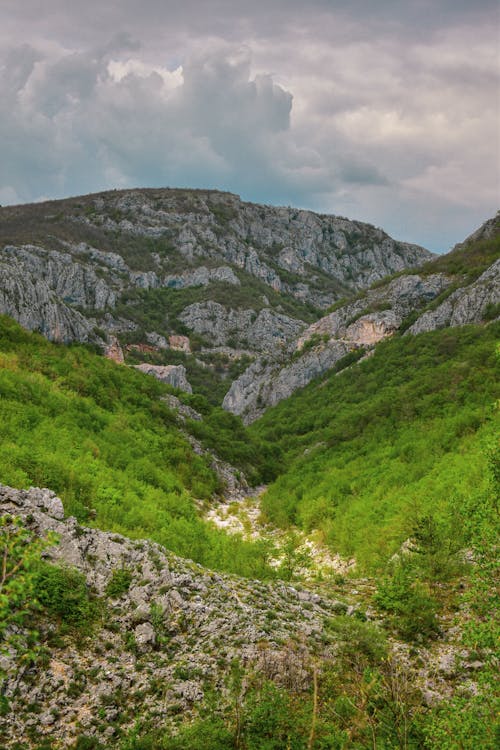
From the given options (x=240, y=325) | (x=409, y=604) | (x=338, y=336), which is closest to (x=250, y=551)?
(x=409, y=604)

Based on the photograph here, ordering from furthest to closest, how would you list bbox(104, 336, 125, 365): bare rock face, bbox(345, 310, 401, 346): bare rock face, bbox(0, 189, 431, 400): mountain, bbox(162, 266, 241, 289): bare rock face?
bbox(162, 266, 241, 289): bare rock face → bbox(0, 189, 431, 400): mountain → bbox(104, 336, 125, 365): bare rock face → bbox(345, 310, 401, 346): bare rock face

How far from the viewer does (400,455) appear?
81.0 ft

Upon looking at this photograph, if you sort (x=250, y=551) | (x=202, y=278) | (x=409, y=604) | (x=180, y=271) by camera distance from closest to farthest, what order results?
(x=409, y=604)
(x=250, y=551)
(x=202, y=278)
(x=180, y=271)

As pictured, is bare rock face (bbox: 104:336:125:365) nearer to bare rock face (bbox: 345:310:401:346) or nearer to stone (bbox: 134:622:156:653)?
bare rock face (bbox: 345:310:401:346)

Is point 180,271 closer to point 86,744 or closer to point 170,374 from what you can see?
point 170,374

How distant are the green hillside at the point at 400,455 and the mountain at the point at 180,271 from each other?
132 feet

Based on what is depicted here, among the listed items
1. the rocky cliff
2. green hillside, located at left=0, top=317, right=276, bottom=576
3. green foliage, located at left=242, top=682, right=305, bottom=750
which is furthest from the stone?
the rocky cliff

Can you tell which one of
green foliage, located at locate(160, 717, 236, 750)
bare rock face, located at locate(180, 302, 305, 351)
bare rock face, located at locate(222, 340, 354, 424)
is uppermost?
bare rock face, located at locate(180, 302, 305, 351)

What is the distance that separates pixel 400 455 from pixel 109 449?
15173 mm

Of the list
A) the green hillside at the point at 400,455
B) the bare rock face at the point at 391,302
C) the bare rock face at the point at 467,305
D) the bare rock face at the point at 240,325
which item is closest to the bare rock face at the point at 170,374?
the bare rock face at the point at 391,302

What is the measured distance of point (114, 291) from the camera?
12438cm

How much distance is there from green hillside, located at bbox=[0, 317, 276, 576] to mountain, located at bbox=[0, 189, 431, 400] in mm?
27434

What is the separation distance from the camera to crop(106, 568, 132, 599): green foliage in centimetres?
1115

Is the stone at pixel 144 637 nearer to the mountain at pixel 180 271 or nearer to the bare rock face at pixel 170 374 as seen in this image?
the mountain at pixel 180 271
